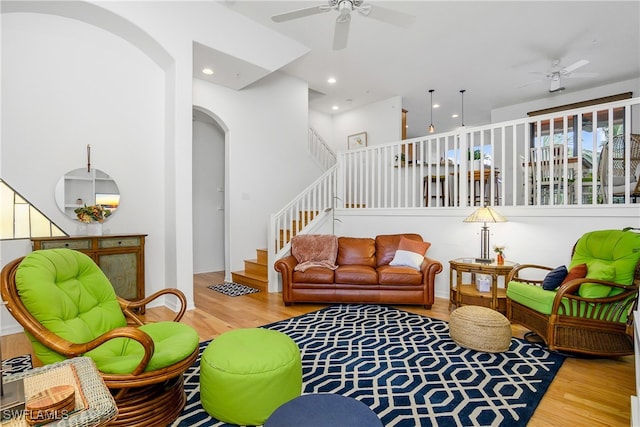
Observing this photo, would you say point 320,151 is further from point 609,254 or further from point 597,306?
point 597,306

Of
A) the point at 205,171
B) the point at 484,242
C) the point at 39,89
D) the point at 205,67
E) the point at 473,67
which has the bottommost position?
the point at 484,242

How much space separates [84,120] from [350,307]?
153 inches

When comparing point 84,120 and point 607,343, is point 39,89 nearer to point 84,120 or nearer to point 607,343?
point 84,120

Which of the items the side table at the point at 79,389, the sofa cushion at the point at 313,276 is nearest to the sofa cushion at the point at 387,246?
the sofa cushion at the point at 313,276

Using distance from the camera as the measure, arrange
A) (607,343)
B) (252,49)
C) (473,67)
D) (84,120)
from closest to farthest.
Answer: (607,343)
(84,120)
(252,49)
(473,67)

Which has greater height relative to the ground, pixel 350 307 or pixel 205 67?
pixel 205 67

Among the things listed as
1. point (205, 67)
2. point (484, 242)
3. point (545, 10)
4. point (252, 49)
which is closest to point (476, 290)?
point (484, 242)

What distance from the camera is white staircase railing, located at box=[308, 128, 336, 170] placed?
23.9 ft

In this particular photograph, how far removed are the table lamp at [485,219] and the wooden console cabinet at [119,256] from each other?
13.2ft

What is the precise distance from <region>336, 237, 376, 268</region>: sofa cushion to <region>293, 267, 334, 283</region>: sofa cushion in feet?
1.59

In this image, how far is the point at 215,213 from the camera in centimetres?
662

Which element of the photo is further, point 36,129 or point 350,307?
point 350,307

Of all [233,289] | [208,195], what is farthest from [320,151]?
[233,289]

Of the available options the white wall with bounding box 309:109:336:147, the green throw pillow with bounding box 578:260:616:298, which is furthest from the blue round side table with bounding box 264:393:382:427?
the white wall with bounding box 309:109:336:147
